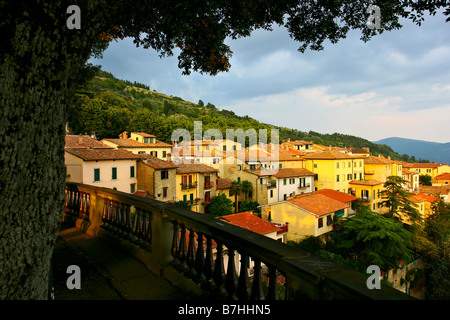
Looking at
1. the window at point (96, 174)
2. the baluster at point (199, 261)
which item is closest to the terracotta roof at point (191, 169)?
the window at point (96, 174)

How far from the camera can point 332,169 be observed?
158 ft

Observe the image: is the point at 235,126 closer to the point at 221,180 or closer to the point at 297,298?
the point at 221,180

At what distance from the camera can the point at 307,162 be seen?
169 ft

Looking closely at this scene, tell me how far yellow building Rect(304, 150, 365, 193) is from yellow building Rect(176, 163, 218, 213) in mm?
23307

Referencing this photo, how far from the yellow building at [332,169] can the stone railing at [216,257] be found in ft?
158

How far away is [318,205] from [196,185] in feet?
51.7

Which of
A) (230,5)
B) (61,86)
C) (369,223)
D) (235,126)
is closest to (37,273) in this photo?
(61,86)

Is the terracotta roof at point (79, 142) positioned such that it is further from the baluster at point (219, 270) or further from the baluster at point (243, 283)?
the baluster at point (243, 283)

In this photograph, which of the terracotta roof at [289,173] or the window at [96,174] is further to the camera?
the terracotta roof at [289,173]

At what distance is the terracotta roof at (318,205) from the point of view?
97.0 feet

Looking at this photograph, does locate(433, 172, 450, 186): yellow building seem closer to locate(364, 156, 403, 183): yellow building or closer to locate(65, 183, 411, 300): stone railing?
locate(364, 156, 403, 183): yellow building

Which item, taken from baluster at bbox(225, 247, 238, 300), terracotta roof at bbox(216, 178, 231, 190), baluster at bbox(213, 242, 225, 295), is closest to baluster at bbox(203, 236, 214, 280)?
baluster at bbox(213, 242, 225, 295)

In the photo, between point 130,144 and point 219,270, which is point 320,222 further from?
point 130,144

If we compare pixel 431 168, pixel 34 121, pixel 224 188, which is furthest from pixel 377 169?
pixel 34 121
